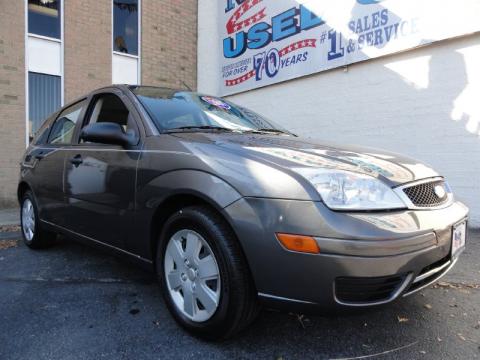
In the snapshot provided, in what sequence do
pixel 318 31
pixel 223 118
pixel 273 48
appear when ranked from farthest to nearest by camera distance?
pixel 273 48
pixel 318 31
pixel 223 118

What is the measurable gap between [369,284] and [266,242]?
509 millimetres

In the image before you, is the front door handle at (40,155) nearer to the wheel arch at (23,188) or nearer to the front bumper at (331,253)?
the wheel arch at (23,188)

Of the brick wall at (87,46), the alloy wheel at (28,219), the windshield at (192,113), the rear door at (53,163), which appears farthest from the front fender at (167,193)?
the brick wall at (87,46)

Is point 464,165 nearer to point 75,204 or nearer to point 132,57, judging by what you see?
point 75,204

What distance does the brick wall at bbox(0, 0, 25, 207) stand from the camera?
8500 millimetres

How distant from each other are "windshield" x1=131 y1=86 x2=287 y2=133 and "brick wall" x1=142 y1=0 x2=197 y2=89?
781 cm

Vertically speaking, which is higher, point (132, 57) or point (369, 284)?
point (132, 57)

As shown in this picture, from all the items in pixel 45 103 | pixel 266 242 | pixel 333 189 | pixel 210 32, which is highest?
pixel 210 32

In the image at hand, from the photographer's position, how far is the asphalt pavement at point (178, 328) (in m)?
2.23

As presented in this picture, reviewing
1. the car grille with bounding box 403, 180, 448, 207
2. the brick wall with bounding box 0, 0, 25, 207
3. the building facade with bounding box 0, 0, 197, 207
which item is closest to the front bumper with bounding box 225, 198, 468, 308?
the car grille with bounding box 403, 180, 448, 207

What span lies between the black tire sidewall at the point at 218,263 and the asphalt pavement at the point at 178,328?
108mm

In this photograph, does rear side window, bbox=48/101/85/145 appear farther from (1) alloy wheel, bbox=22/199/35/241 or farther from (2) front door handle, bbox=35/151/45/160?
(1) alloy wheel, bbox=22/199/35/241

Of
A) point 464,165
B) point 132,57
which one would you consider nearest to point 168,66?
point 132,57

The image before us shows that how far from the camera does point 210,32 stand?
11414mm
